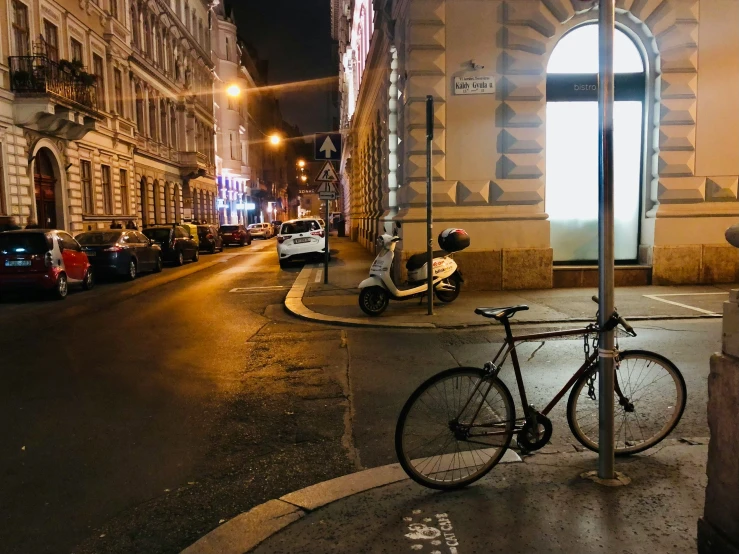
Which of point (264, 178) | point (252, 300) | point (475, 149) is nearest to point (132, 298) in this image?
point (252, 300)

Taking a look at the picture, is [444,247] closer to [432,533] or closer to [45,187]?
[432,533]

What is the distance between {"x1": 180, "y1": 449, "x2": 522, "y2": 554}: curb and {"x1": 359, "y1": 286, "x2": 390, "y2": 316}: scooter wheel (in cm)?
616

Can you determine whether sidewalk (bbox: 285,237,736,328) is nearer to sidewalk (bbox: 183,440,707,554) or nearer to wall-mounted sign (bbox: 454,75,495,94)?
wall-mounted sign (bbox: 454,75,495,94)

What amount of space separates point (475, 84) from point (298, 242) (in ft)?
35.5

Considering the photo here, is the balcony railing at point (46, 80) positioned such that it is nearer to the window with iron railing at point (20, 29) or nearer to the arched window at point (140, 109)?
the window with iron railing at point (20, 29)

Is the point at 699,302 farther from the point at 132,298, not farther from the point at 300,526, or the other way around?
the point at 132,298

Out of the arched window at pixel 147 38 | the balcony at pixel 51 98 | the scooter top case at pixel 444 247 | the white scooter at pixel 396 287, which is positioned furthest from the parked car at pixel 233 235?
the scooter top case at pixel 444 247

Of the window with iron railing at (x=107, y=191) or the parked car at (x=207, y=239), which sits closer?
the window with iron railing at (x=107, y=191)

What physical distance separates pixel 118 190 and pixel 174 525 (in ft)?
103

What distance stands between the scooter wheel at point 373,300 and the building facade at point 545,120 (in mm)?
2533

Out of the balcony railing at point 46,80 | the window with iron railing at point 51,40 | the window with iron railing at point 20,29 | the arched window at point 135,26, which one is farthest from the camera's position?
the arched window at point 135,26

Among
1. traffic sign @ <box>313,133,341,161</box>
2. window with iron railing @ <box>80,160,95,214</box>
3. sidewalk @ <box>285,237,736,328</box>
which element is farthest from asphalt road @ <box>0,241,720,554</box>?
window with iron railing @ <box>80,160,95,214</box>

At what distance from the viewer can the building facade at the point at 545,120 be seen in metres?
12.6

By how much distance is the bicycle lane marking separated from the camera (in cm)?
310
